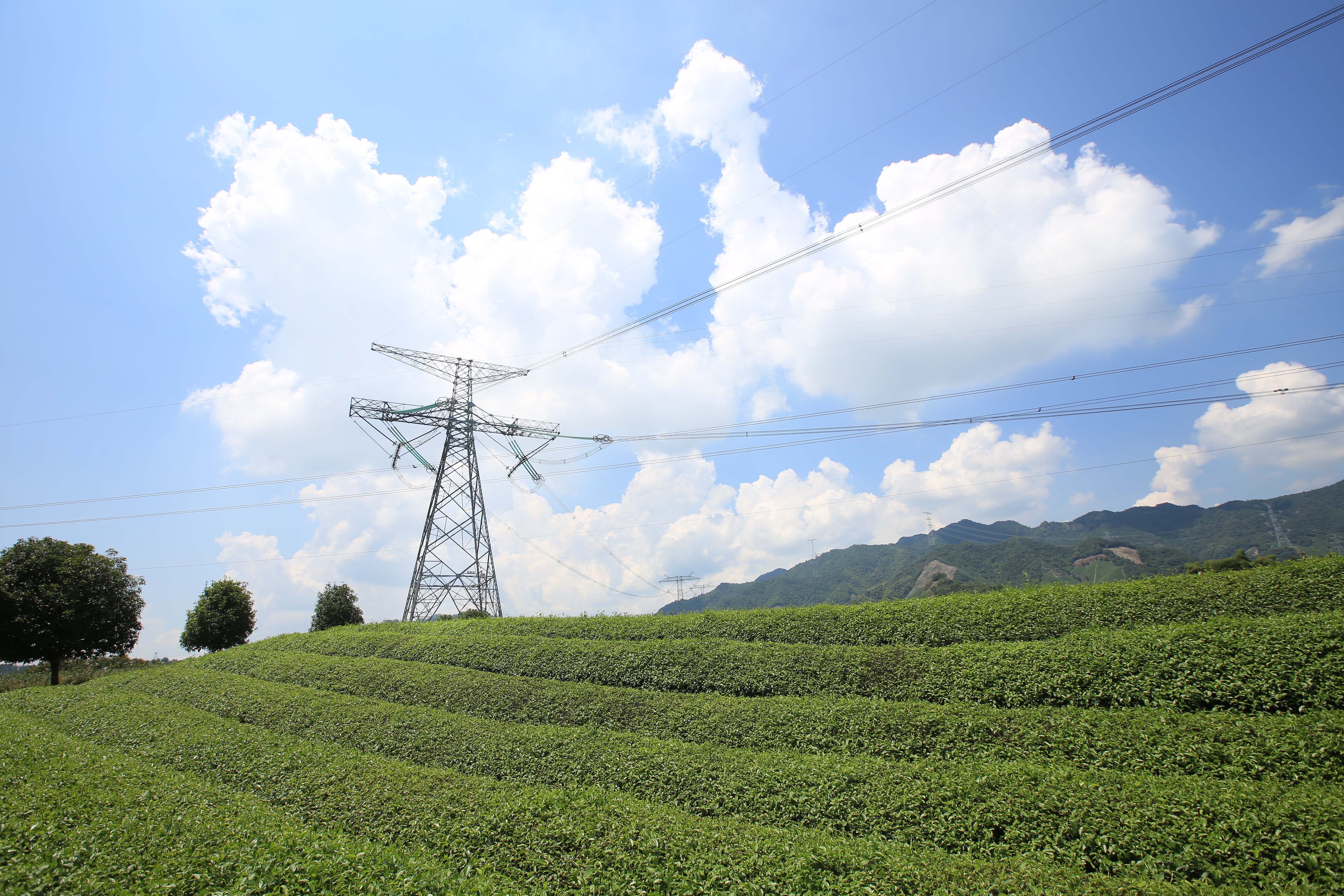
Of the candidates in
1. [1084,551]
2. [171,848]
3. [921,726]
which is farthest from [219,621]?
[1084,551]

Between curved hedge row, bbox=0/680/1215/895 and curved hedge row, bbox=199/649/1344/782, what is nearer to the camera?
curved hedge row, bbox=0/680/1215/895

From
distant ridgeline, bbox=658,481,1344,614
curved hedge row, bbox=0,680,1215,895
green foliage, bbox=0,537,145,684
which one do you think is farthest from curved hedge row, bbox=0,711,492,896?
distant ridgeline, bbox=658,481,1344,614

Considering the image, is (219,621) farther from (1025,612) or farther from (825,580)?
(825,580)

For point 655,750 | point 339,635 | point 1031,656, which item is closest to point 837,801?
point 655,750

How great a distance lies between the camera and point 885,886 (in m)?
6.14

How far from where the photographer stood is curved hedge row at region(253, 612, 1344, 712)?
361 inches

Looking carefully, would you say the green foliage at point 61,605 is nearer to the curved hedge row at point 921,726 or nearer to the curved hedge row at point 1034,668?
the curved hedge row at point 921,726

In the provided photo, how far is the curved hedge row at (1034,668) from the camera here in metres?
9.18

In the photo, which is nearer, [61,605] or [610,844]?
[610,844]

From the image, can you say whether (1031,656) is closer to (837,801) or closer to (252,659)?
(837,801)

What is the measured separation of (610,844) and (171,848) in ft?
16.7

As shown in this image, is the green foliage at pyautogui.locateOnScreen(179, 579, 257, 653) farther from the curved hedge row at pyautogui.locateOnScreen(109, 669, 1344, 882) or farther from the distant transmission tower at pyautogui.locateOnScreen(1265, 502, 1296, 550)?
the distant transmission tower at pyautogui.locateOnScreen(1265, 502, 1296, 550)

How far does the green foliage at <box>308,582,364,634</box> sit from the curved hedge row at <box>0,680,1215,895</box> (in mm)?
18875

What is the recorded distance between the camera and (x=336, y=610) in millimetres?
28500
